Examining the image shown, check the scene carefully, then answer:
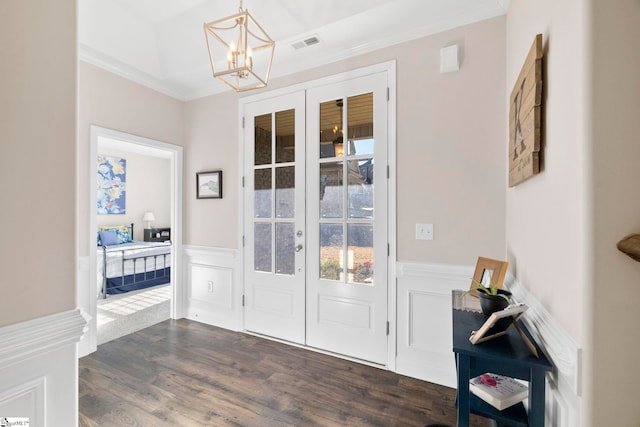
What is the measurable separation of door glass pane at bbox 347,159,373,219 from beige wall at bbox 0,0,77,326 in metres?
1.88

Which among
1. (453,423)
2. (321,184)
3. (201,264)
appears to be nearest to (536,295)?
(453,423)

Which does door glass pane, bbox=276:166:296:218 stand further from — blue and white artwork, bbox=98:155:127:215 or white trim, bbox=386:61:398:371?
blue and white artwork, bbox=98:155:127:215

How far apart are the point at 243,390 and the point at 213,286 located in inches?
57.7

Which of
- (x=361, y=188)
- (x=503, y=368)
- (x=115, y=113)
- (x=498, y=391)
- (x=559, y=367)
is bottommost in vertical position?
(x=498, y=391)

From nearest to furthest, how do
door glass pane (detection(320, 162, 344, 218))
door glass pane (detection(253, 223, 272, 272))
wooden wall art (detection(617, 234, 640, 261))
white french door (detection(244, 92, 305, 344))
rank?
wooden wall art (detection(617, 234, 640, 261)) → door glass pane (detection(320, 162, 344, 218)) → white french door (detection(244, 92, 305, 344)) → door glass pane (detection(253, 223, 272, 272))

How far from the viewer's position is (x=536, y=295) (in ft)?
4.05

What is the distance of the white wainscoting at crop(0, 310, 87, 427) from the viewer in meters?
0.83

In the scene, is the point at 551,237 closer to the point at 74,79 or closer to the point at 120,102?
the point at 74,79

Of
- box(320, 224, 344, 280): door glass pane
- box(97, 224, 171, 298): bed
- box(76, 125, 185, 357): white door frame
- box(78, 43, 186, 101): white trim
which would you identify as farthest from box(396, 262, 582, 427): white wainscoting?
box(97, 224, 171, 298): bed

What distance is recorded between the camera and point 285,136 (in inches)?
111

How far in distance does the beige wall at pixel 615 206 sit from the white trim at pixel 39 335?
1.58m

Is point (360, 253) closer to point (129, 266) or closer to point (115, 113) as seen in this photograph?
point (115, 113)

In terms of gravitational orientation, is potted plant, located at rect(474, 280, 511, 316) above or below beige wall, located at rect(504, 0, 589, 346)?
below

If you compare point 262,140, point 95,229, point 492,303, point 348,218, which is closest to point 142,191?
point 95,229
